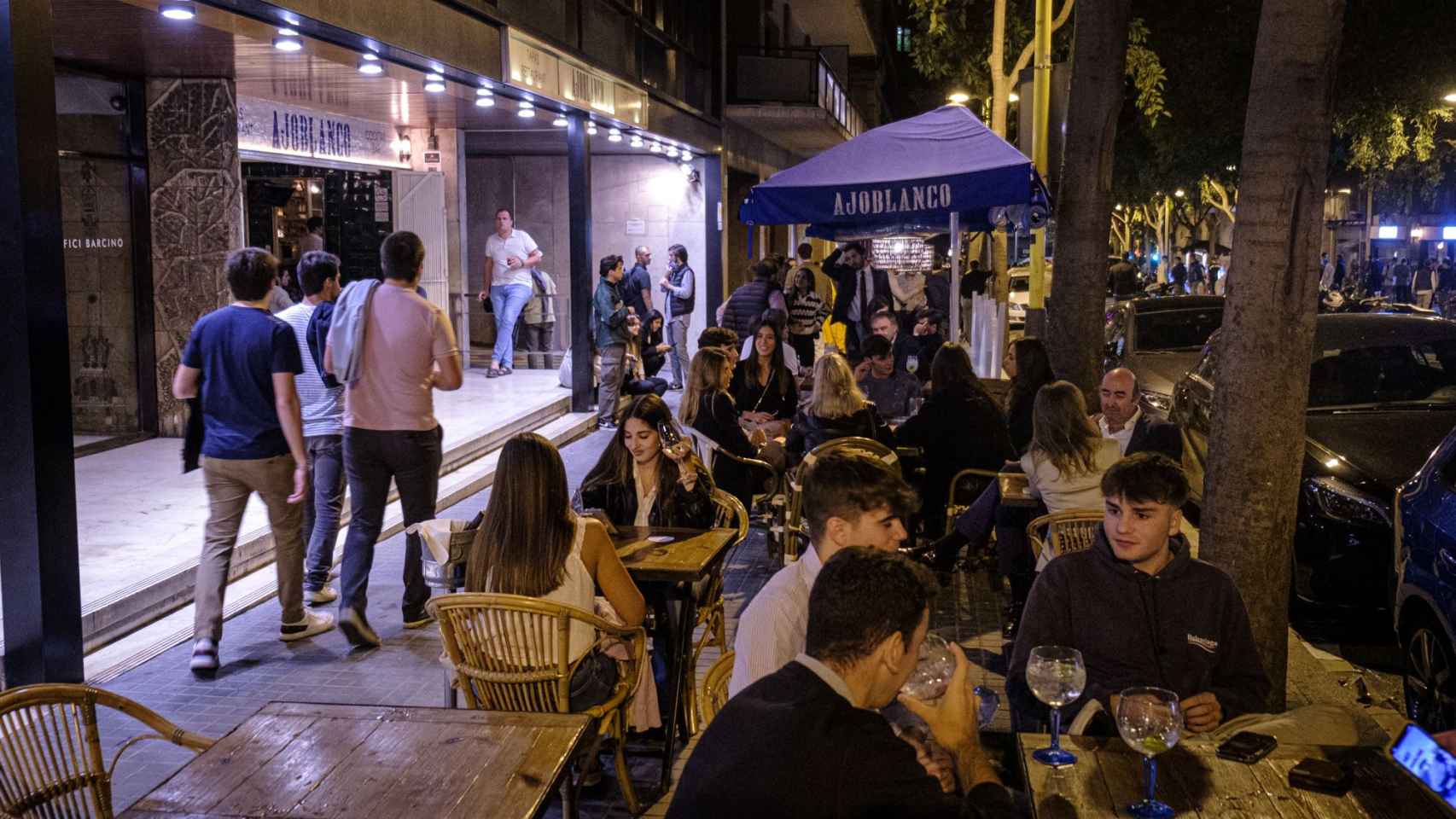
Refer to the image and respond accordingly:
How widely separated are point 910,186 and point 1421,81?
39.7 feet

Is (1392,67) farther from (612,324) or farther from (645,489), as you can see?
(645,489)

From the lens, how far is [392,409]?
7633mm

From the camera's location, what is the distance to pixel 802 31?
1346 inches

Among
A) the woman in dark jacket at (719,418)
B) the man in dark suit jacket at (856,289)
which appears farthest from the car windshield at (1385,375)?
the man in dark suit jacket at (856,289)

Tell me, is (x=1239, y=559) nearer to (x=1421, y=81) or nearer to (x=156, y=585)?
(x=156, y=585)

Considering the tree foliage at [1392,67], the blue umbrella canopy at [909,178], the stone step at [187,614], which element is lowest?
the stone step at [187,614]

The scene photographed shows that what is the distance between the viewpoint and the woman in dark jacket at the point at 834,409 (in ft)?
29.7

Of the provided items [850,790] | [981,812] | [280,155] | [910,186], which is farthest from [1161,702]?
[280,155]

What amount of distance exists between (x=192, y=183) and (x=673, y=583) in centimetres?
862

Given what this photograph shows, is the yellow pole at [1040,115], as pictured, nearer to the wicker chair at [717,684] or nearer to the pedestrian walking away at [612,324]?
the pedestrian walking away at [612,324]

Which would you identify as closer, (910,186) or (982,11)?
(910,186)

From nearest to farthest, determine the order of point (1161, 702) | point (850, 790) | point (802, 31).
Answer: point (850, 790), point (1161, 702), point (802, 31)

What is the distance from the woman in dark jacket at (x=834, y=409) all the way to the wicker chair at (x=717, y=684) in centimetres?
470

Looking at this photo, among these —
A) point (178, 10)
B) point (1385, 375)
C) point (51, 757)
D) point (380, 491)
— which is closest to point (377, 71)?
point (178, 10)
